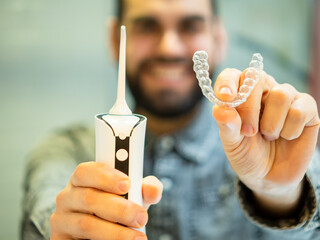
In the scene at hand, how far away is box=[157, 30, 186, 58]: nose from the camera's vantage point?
84 cm

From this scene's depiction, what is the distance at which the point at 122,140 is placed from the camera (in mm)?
280

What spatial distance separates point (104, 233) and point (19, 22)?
954mm

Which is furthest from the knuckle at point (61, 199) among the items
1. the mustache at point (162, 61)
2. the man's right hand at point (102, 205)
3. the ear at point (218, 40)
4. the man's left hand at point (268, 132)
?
the ear at point (218, 40)

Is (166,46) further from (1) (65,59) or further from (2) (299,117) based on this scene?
(2) (299,117)

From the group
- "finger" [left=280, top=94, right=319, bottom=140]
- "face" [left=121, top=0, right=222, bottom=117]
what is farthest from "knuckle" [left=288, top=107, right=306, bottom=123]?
"face" [left=121, top=0, right=222, bottom=117]

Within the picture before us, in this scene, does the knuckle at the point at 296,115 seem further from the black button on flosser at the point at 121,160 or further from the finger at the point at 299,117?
the black button on flosser at the point at 121,160

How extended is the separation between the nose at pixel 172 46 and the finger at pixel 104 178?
58cm

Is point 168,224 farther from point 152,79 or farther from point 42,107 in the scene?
point 42,107

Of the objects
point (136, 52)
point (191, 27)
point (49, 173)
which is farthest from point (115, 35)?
point (49, 173)

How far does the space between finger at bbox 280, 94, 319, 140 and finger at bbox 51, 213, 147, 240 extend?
18 cm

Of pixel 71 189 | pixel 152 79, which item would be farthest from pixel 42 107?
pixel 71 189

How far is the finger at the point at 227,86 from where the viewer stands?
0.95 feet

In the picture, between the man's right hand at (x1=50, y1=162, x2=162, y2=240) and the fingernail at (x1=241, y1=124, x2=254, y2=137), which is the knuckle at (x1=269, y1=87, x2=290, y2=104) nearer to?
the fingernail at (x1=241, y1=124, x2=254, y2=137)

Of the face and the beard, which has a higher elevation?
the face
